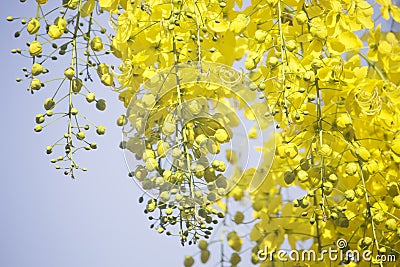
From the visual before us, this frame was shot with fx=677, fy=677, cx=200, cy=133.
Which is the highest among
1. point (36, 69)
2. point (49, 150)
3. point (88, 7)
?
point (88, 7)

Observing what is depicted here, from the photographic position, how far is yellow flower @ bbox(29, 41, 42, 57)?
92cm

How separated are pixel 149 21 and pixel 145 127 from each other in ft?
0.53

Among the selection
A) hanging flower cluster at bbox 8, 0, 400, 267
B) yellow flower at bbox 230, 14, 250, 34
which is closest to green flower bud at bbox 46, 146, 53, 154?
hanging flower cluster at bbox 8, 0, 400, 267

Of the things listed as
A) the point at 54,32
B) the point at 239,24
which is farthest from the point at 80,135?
the point at 239,24

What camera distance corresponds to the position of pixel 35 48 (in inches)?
36.1

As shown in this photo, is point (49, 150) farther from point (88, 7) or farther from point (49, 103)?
point (88, 7)

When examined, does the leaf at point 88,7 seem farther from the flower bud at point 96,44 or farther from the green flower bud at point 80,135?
the green flower bud at point 80,135

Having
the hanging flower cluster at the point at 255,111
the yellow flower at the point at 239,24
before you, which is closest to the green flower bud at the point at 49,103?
the hanging flower cluster at the point at 255,111

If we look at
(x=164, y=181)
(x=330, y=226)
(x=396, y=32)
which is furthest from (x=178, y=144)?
(x=396, y=32)

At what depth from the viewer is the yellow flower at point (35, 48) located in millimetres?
918

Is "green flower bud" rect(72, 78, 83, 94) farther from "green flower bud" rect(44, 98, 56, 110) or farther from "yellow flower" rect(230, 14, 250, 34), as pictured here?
"yellow flower" rect(230, 14, 250, 34)

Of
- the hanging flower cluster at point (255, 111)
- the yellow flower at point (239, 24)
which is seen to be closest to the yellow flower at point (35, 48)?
the hanging flower cluster at point (255, 111)

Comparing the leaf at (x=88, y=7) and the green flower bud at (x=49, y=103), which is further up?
the leaf at (x=88, y=7)

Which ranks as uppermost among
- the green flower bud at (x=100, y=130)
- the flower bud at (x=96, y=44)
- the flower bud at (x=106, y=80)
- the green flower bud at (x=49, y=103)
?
the flower bud at (x=96, y=44)
